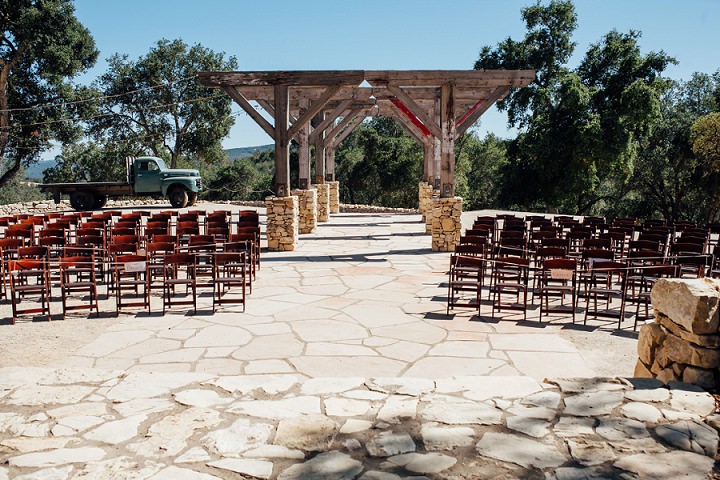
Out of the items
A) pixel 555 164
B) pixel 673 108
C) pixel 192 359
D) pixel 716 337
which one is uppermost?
pixel 673 108

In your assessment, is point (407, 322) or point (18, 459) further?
point (407, 322)

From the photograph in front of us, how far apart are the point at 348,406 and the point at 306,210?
12085mm

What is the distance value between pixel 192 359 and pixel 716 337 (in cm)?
411

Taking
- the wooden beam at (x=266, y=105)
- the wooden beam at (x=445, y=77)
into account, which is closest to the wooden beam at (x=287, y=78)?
the wooden beam at (x=445, y=77)

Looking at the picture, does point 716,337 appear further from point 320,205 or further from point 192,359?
point 320,205

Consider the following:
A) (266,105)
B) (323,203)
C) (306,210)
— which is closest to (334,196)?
(323,203)

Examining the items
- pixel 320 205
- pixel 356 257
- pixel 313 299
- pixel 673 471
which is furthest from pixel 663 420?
pixel 320 205

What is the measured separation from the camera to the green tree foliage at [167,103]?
111ft

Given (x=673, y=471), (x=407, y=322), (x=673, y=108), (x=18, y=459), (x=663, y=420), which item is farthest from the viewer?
(x=673, y=108)

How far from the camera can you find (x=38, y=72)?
26.4m

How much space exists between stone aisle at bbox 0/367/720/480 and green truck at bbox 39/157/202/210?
19.4 m

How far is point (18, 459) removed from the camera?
308 centimetres

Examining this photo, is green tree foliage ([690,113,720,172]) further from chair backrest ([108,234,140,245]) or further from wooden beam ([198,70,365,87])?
chair backrest ([108,234,140,245])

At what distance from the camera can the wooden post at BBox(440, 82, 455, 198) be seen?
12.6 m
